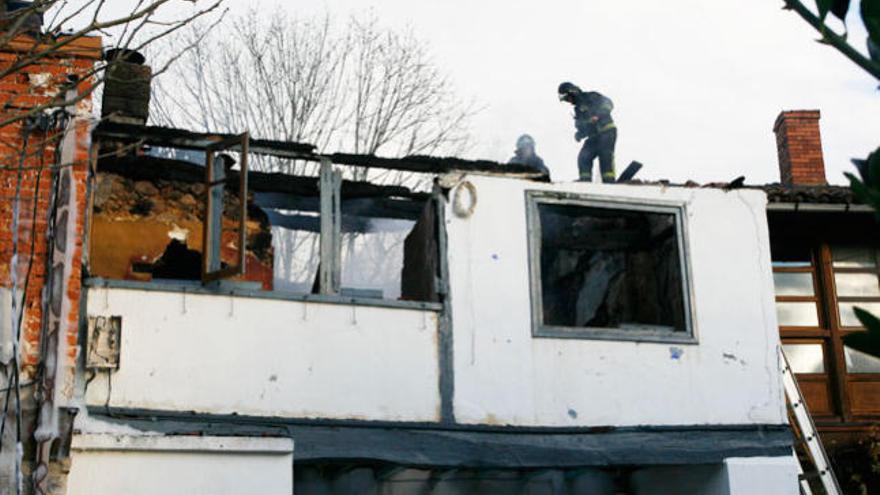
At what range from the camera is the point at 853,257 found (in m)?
14.7

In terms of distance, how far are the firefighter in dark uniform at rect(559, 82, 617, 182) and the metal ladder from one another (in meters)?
4.01

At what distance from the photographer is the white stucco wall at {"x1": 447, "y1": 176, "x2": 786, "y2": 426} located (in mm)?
11219

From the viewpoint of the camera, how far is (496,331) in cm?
1130

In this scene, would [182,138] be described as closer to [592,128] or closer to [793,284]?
[592,128]

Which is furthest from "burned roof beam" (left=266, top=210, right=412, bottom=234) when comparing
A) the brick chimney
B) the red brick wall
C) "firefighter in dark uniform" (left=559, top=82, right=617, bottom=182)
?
the brick chimney

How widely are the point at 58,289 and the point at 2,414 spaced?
1.15 meters

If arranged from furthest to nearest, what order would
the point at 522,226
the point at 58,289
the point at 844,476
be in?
1. the point at 844,476
2. the point at 522,226
3. the point at 58,289

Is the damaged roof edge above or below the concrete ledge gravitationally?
above

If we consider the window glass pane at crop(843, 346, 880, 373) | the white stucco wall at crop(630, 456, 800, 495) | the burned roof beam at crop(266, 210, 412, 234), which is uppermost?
the burned roof beam at crop(266, 210, 412, 234)

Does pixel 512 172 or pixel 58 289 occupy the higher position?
pixel 512 172

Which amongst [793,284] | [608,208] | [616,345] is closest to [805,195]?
[793,284]

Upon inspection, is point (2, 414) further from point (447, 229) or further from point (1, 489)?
point (447, 229)

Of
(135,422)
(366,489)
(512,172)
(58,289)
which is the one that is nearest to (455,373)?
(366,489)

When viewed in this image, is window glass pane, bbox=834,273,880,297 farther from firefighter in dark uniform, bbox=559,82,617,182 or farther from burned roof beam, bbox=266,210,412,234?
burned roof beam, bbox=266,210,412,234
